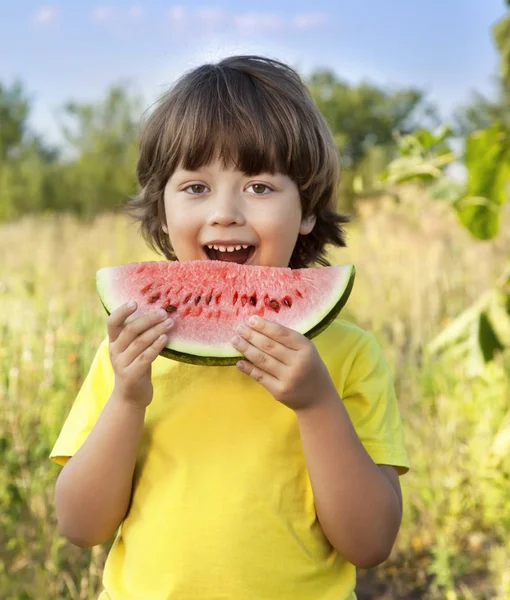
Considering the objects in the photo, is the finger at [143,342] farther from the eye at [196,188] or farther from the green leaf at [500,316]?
the green leaf at [500,316]

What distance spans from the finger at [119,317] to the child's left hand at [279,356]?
0.65 ft

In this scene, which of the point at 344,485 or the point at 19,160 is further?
the point at 19,160

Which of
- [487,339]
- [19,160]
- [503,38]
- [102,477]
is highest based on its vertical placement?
[503,38]

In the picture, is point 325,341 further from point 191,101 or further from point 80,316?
point 80,316

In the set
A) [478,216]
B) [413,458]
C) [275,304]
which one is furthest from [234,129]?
[413,458]

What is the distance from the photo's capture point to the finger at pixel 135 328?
1439 millimetres

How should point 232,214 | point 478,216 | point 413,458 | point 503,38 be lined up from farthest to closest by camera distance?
1. point 413,458
2. point 478,216
3. point 503,38
4. point 232,214

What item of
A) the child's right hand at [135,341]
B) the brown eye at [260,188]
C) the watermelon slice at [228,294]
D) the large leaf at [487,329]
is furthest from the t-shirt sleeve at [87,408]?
the large leaf at [487,329]

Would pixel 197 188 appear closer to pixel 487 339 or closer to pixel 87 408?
pixel 87 408

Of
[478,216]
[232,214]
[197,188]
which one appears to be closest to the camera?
[232,214]

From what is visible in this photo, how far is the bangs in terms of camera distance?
5.49ft

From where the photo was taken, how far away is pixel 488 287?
5215 mm

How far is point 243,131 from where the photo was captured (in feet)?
5.51

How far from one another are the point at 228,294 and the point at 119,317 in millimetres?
332
